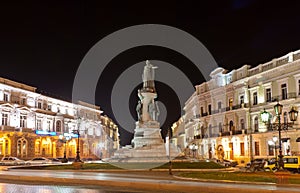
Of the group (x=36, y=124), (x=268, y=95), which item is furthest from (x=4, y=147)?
(x=268, y=95)

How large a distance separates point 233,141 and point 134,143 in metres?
25.7

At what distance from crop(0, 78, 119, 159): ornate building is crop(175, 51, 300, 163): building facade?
74.3 feet

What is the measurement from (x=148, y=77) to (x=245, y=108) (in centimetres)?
2286

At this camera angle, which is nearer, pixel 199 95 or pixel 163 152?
pixel 163 152

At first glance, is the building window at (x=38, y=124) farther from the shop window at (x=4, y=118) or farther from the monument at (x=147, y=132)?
the monument at (x=147, y=132)

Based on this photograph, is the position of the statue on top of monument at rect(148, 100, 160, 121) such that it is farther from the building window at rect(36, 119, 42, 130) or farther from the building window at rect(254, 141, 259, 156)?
the building window at rect(36, 119, 42, 130)

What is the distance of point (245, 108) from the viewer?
57719 millimetres

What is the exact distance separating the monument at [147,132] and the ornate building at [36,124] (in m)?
16.2

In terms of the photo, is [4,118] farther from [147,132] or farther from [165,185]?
[165,185]

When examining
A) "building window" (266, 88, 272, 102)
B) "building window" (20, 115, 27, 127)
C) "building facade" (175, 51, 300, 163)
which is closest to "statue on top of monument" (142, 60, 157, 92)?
"building facade" (175, 51, 300, 163)

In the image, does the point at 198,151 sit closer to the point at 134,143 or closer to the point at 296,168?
the point at 134,143

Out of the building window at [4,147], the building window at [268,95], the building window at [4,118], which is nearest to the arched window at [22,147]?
the building window at [4,147]

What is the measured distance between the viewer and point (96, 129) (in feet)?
328

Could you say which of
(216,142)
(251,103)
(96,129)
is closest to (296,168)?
(251,103)
